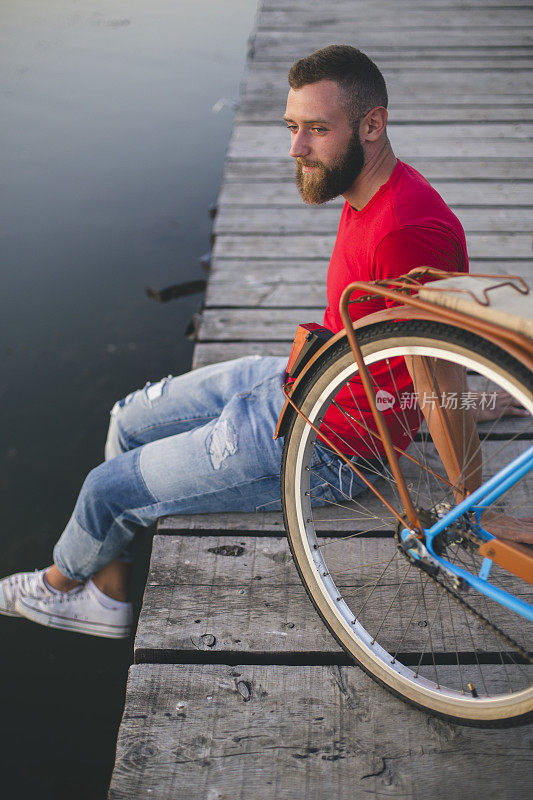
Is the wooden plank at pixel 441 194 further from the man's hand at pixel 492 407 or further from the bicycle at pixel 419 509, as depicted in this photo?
the bicycle at pixel 419 509

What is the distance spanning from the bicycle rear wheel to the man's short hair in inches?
23.8

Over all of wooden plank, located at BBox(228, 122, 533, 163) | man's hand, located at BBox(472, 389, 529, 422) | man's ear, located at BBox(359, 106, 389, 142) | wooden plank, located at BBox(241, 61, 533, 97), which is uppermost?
man's ear, located at BBox(359, 106, 389, 142)

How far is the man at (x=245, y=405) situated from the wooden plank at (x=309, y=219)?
4.21 ft

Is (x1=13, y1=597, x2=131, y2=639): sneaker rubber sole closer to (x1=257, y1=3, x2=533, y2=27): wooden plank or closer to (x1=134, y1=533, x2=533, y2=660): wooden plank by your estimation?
(x1=134, y1=533, x2=533, y2=660): wooden plank

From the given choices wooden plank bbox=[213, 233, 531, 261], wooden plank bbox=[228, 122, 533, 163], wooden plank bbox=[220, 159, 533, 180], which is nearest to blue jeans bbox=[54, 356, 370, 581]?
wooden plank bbox=[213, 233, 531, 261]

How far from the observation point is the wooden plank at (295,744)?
1090mm

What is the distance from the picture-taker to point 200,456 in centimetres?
148

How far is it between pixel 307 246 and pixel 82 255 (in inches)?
71.7

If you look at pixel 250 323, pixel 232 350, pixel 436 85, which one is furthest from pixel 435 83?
pixel 232 350

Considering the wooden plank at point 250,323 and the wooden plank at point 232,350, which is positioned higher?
the wooden plank at point 250,323

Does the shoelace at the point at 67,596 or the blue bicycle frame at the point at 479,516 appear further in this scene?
the shoelace at the point at 67,596

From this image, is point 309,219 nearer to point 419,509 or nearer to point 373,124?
point 373,124

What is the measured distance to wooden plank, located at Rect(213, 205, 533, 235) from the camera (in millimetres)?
2777

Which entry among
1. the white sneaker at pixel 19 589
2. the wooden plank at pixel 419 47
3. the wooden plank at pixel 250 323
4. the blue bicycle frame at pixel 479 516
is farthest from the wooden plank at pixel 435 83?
the blue bicycle frame at pixel 479 516
